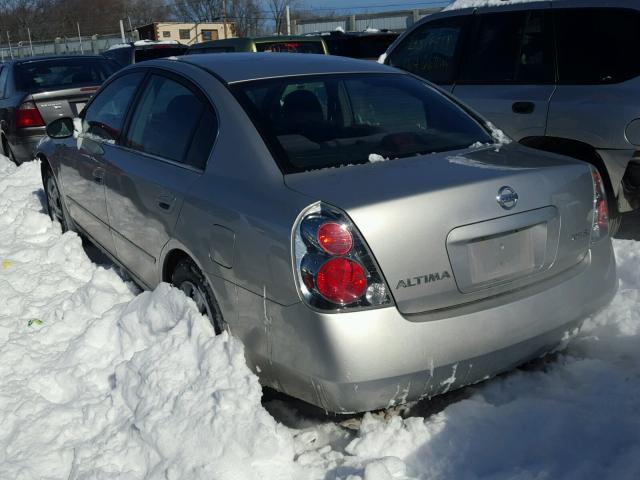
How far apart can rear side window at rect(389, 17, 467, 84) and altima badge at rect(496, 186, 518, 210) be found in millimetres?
3286

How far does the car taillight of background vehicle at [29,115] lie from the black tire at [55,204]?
3.20 meters

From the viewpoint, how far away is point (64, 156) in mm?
5410

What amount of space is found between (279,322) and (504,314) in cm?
90

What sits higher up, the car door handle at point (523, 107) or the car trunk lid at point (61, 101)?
the car door handle at point (523, 107)

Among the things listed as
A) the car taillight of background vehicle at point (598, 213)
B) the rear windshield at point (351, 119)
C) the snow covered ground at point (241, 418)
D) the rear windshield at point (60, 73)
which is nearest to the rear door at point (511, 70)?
the rear windshield at point (351, 119)

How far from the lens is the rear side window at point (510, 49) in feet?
17.6

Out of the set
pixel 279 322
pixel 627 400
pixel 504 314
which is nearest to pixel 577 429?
pixel 627 400

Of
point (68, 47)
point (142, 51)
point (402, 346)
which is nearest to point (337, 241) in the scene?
point (402, 346)

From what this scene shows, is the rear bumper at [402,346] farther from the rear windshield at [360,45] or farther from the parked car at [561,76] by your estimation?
the rear windshield at [360,45]

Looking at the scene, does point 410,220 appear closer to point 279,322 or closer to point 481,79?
point 279,322

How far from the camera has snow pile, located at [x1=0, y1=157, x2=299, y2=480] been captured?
2740 millimetres

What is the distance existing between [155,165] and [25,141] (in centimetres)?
625

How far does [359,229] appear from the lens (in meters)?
2.64

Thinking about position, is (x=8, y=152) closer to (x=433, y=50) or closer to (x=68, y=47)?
(x=433, y=50)
